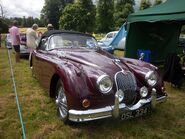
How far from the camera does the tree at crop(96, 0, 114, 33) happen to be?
153 ft

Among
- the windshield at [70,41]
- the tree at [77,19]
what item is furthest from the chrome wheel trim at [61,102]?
the tree at [77,19]

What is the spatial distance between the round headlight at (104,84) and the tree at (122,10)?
132ft

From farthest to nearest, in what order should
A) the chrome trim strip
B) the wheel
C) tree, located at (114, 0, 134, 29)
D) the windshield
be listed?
tree, located at (114, 0, 134, 29)
the windshield
the wheel
the chrome trim strip

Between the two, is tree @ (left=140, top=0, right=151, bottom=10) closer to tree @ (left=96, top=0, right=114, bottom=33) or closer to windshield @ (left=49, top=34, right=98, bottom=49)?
tree @ (left=96, top=0, right=114, bottom=33)

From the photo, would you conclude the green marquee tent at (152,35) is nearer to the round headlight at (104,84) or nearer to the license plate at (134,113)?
the license plate at (134,113)

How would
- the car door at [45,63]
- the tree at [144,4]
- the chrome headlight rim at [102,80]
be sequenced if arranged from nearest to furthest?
1. the chrome headlight rim at [102,80]
2. the car door at [45,63]
3. the tree at [144,4]

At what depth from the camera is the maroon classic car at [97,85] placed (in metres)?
3.71

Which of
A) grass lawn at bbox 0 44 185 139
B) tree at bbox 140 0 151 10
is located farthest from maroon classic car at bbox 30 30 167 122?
tree at bbox 140 0 151 10

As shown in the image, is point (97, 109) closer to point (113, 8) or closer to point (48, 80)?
point (48, 80)

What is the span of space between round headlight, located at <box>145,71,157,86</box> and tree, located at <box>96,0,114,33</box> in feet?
Answer: 141

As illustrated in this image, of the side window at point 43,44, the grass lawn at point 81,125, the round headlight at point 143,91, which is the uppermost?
the side window at point 43,44

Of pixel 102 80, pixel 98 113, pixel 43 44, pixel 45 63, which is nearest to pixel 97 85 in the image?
pixel 102 80

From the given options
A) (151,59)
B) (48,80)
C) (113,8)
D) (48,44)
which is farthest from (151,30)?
(113,8)

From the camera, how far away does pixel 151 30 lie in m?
10.5
